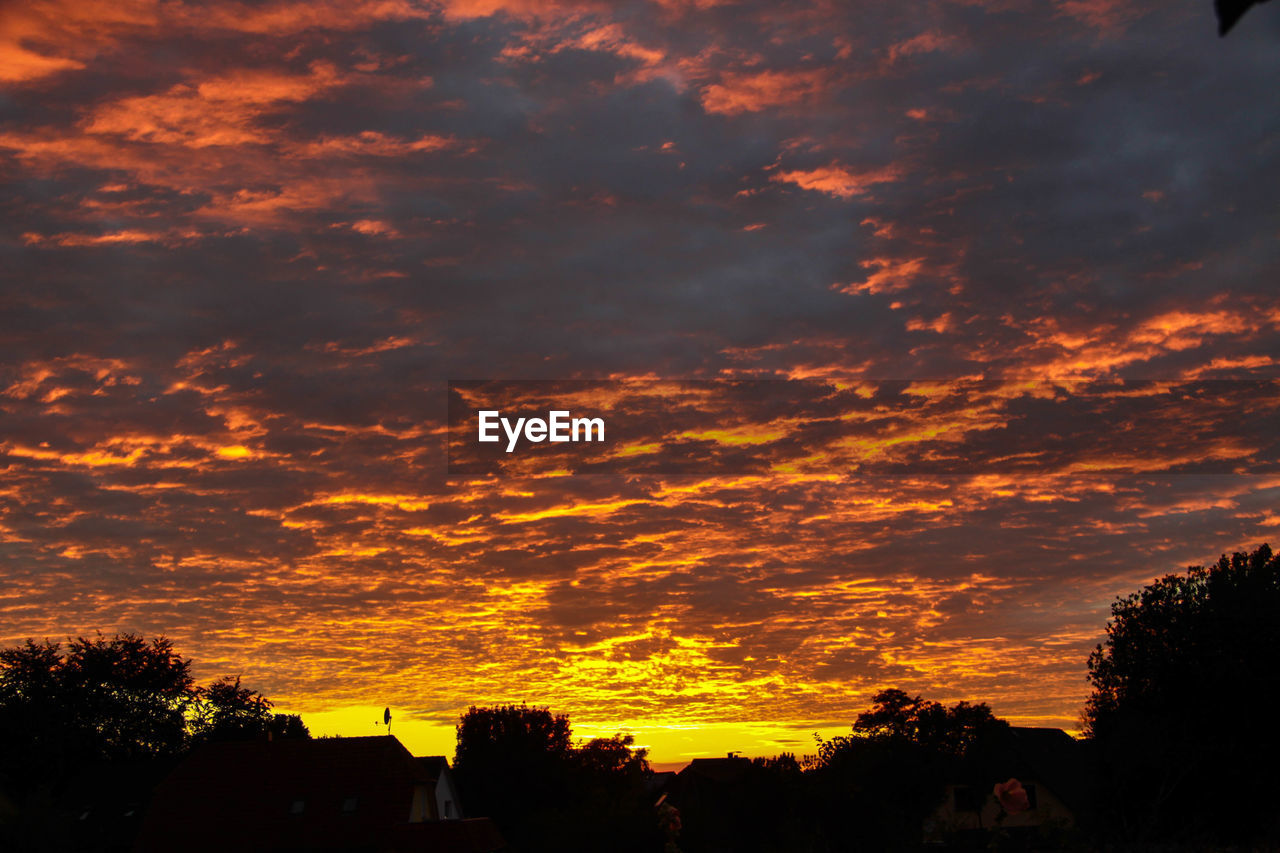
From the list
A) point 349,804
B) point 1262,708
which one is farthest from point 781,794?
point 349,804

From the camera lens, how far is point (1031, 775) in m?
73.6

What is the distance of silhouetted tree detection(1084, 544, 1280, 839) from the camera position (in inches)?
1896

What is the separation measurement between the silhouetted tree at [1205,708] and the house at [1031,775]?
4.79 m

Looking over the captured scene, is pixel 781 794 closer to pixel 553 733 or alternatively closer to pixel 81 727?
pixel 553 733

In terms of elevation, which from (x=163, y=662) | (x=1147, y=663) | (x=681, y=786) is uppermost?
(x=163, y=662)

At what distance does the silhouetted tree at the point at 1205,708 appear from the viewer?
48.2 m

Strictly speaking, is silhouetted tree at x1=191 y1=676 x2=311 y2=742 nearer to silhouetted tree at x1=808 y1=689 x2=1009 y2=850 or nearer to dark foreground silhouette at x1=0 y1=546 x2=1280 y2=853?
dark foreground silhouette at x1=0 y1=546 x2=1280 y2=853

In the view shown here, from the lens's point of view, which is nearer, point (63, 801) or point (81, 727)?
point (63, 801)

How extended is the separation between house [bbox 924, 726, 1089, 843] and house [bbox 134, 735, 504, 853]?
86.3ft

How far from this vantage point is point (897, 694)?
74.9 metres

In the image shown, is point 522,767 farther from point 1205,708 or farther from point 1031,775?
point 1205,708

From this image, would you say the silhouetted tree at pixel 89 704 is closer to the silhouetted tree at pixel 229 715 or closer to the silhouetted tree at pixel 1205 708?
the silhouetted tree at pixel 229 715

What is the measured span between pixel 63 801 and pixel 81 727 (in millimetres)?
15015

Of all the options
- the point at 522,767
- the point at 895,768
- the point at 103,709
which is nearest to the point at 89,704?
the point at 103,709
